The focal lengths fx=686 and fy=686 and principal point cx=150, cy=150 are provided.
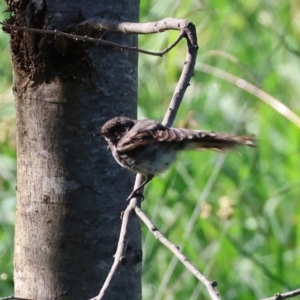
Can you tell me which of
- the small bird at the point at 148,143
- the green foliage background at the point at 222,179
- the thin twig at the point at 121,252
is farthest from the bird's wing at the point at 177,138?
the green foliage background at the point at 222,179

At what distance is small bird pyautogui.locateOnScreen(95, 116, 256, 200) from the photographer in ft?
6.37

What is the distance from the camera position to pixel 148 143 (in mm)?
2121

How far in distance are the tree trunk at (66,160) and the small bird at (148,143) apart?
6 centimetres

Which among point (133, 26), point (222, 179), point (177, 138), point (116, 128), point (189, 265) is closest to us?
point (189, 265)

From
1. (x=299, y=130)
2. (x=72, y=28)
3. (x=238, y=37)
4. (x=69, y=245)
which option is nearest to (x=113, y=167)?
(x=69, y=245)

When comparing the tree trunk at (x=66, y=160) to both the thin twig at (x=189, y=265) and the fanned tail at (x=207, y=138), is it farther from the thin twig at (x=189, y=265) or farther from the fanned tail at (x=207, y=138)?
the thin twig at (x=189, y=265)

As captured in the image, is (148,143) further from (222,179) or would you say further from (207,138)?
(222,179)

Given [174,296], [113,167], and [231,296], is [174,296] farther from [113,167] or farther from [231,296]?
[113,167]

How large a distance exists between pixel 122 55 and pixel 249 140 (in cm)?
56

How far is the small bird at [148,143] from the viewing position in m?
1.94

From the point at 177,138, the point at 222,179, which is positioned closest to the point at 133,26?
the point at 177,138

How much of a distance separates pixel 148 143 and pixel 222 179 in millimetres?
2389

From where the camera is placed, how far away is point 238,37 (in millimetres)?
4754

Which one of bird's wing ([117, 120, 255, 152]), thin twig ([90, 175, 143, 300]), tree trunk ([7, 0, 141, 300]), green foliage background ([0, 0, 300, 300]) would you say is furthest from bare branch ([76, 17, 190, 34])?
green foliage background ([0, 0, 300, 300])
